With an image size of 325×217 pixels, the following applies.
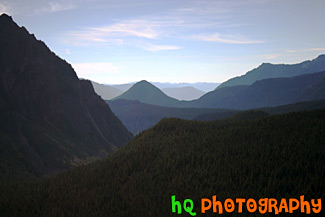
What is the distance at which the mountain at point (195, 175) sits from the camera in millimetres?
58000

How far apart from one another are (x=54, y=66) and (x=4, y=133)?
70181mm

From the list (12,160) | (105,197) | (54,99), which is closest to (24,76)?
(54,99)

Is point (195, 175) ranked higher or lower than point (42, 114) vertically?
lower

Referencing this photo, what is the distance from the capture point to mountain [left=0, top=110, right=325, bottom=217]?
190 feet

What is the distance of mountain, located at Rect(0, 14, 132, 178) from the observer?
4562 inches

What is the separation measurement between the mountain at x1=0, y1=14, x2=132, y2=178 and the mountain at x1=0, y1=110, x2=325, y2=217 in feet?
114

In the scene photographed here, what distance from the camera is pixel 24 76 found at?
142750 millimetres

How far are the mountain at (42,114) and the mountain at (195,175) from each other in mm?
34815

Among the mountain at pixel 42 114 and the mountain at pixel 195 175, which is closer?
the mountain at pixel 195 175

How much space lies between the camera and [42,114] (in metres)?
146

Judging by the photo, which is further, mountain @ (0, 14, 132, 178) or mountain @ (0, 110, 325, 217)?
mountain @ (0, 14, 132, 178)

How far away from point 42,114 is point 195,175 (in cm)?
10639

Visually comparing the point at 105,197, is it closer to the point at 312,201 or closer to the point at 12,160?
the point at 312,201

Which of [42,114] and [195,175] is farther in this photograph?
[42,114]
